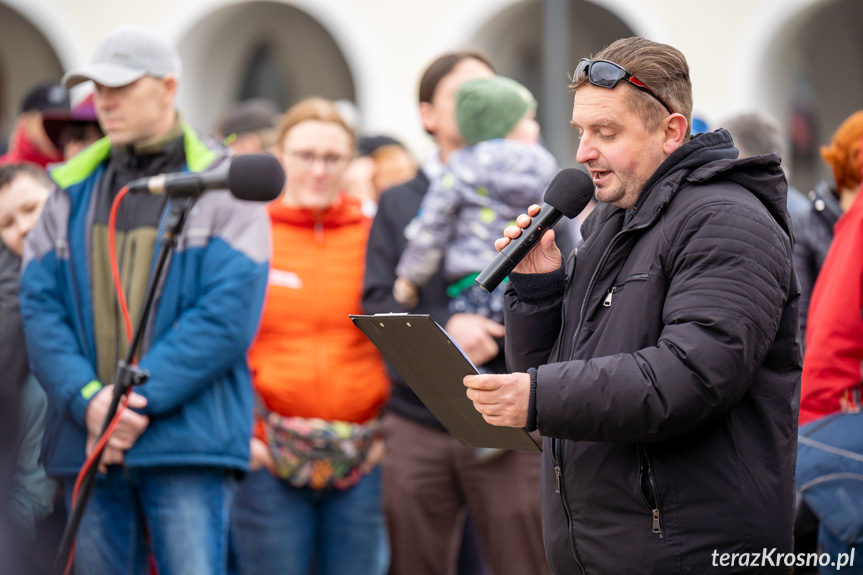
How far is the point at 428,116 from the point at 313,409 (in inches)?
52.7

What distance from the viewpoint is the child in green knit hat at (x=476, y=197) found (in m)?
4.01

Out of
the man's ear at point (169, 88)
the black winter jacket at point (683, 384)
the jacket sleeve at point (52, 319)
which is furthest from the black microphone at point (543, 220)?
the man's ear at point (169, 88)

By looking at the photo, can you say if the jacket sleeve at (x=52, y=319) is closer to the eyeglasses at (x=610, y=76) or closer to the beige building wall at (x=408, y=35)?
the eyeglasses at (x=610, y=76)

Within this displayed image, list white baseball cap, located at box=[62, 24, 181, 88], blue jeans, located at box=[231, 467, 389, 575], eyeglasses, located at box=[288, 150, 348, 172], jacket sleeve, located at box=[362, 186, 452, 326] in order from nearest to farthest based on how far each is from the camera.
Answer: white baseball cap, located at box=[62, 24, 181, 88]
jacket sleeve, located at box=[362, 186, 452, 326]
blue jeans, located at box=[231, 467, 389, 575]
eyeglasses, located at box=[288, 150, 348, 172]

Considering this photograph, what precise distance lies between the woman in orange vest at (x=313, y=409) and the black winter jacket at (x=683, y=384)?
1937 millimetres

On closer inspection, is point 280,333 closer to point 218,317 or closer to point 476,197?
point 218,317

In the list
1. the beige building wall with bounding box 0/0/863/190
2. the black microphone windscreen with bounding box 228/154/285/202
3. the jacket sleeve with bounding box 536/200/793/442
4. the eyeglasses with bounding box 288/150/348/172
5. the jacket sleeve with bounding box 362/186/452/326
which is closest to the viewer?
the jacket sleeve with bounding box 536/200/793/442

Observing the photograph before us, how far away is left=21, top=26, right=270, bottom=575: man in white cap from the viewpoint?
11.7ft

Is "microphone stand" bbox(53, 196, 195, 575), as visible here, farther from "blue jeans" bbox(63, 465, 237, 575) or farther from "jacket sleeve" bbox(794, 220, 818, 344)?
"jacket sleeve" bbox(794, 220, 818, 344)

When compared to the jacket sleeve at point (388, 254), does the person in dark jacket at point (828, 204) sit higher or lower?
higher

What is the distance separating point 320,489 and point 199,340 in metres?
1.08

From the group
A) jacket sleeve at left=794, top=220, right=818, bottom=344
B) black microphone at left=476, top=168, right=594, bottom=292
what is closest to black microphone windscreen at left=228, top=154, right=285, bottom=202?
black microphone at left=476, top=168, right=594, bottom=292

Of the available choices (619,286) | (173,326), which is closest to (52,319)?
(173,326)

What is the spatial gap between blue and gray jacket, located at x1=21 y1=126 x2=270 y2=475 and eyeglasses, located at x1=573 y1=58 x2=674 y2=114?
167 cm
